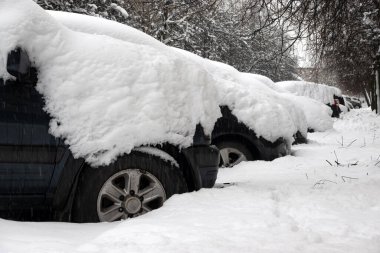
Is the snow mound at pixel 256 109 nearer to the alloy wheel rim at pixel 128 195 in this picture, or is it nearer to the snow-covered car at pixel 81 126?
the snow-covered car at pixel 81 126

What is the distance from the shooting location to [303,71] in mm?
9102

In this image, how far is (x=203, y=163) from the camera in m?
3.76

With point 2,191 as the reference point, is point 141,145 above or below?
above

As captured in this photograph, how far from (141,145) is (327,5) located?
338cm

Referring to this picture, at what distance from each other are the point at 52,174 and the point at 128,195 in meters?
0.61

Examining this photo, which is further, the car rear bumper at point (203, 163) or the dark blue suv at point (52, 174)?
the car rear bumper at point (203, 163)

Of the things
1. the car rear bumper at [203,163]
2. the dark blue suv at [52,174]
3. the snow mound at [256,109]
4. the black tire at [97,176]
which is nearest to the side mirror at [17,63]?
the dark blue suv at [52,174]

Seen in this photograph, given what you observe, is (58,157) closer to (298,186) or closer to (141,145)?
(141,145)

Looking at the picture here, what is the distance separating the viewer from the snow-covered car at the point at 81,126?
3.04m

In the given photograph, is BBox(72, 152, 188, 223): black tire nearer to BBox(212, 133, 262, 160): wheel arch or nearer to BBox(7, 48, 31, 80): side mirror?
BBox(7, 48, 31, 80): side mirror

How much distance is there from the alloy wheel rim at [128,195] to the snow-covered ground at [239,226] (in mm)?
152

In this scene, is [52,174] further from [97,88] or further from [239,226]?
[239,226]

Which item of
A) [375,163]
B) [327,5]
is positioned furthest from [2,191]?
[375,163]

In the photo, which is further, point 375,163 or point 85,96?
point 375,163
